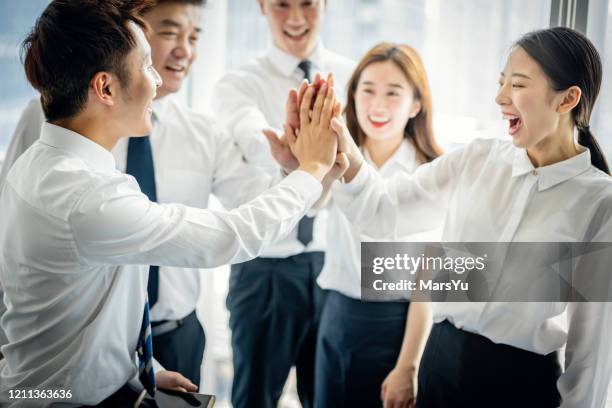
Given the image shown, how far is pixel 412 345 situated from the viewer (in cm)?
158

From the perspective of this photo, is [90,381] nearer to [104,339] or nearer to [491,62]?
[104,339]

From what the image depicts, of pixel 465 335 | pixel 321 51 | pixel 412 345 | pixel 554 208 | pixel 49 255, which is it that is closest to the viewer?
pixel 49 255

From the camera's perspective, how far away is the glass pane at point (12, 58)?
186cm

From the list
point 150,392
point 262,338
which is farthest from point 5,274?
point 262,338

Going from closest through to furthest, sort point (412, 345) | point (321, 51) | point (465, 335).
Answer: point (465, 335), point (412, 345), point (321, 51)

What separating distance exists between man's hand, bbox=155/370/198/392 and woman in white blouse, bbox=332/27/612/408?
2.14 feet

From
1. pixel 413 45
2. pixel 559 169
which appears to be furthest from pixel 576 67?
pixel 413 45

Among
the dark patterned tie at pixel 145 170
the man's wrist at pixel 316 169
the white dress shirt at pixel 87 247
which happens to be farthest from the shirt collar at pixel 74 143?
the man's wrist at pixel 316 169

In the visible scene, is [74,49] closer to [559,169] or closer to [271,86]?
[271,86]

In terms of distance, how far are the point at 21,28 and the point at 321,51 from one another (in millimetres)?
1025

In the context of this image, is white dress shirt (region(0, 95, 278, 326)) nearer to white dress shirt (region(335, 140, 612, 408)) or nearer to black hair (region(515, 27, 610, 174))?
white dress shirt (region(335, 140, 612, 408))

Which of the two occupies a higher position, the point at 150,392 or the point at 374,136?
the point at 374,136

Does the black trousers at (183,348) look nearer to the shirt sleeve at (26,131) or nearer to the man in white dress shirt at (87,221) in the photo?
the man in white dress shirt at (87,221)

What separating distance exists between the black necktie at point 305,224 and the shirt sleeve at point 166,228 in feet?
1.93
